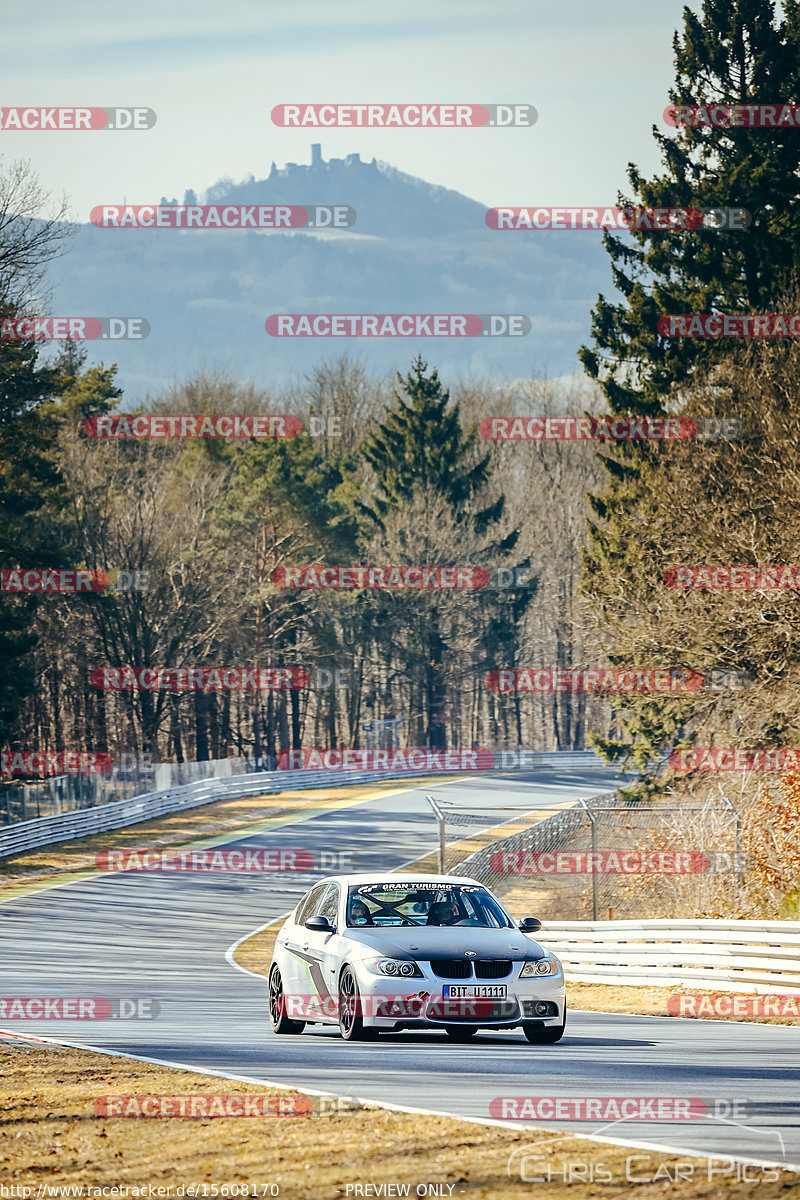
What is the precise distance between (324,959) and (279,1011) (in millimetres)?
1399

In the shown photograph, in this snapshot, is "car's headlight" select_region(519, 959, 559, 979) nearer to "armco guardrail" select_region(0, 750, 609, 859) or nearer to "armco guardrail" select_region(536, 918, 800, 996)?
"armco guardrail" select_region(536, 918, 800, 996)

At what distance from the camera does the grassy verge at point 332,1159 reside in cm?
693

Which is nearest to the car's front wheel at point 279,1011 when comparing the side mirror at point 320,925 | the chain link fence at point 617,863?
the side mirror at point 320,925

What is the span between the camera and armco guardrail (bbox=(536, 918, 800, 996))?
53.9 feet

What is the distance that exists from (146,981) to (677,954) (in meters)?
8.16

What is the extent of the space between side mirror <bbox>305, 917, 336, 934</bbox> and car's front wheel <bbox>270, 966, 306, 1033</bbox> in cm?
116

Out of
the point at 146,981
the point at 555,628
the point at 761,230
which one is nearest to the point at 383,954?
the point at 146,981

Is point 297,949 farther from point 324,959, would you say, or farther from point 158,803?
point 158,803

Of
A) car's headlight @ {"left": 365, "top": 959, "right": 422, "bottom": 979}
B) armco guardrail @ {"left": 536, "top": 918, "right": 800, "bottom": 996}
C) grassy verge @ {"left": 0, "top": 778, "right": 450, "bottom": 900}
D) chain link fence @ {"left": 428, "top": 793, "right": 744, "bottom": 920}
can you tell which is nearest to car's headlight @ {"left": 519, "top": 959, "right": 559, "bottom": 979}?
car's headlight @ {"left": 365, "top": 959, "right": 422, "bottom": 979}

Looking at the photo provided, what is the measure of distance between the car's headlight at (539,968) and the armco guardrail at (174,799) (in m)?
30.0

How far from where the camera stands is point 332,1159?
763 centimetres

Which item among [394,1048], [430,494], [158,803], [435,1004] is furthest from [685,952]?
[430,494]

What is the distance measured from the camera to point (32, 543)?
44031mm

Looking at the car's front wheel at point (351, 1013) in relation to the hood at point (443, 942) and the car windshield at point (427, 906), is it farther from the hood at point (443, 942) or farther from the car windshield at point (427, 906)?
the car windshield at point (427, 906)
